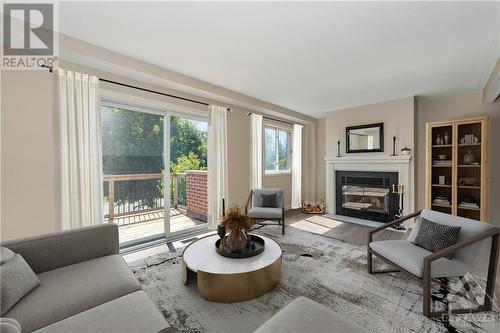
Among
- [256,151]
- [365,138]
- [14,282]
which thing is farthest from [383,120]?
[14,282]

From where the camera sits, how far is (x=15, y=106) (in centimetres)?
218

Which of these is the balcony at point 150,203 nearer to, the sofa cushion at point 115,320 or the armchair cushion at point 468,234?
the sofa cushion at point 115,320

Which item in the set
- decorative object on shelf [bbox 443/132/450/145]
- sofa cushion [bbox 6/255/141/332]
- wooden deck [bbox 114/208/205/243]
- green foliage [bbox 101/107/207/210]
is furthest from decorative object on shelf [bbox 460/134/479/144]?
sofa cushion [bbox 6/255/141/332]

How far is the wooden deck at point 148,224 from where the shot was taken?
135 inches

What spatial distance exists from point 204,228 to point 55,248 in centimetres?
248

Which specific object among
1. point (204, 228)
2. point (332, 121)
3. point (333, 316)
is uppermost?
point (332, 121)

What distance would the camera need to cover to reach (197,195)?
164 inches

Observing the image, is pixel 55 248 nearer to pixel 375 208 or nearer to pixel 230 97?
pixel 230 97

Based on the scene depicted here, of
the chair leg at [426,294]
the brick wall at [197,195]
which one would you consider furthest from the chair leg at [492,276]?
the brick wall at [197,195]

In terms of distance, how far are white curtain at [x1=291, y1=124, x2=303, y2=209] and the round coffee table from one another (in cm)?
366

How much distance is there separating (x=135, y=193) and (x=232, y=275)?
234cm

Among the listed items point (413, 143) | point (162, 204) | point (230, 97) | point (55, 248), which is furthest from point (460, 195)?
point (55, 248)

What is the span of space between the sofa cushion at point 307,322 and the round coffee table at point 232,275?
75 cm

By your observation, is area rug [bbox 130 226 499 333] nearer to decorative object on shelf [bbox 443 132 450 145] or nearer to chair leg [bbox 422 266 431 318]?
chair leg [bbox 422 266 431 318]
